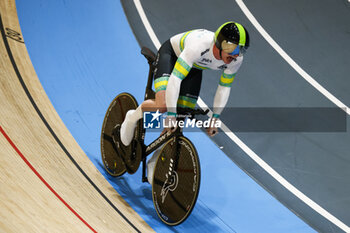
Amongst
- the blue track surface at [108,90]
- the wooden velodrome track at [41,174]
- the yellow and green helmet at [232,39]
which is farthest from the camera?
the blue track surface at [108,90]

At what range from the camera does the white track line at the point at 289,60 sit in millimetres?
6551

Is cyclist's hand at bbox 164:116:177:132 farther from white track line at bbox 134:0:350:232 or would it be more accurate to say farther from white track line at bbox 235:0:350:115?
white track line at bbox 235:0:350:115

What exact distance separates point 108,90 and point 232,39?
9.18 feet

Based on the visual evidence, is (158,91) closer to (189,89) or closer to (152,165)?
(189,89)

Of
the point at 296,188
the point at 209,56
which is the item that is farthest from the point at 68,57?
the point at 296,188

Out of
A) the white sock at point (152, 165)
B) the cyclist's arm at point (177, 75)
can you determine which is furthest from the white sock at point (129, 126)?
the cyclist's arm at point (177, 75)

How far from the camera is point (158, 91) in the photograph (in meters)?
4.23

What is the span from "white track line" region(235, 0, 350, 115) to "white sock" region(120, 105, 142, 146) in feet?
10.7

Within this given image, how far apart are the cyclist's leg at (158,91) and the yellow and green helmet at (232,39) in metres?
0.64

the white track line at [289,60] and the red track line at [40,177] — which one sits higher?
the red track line at [40,177]

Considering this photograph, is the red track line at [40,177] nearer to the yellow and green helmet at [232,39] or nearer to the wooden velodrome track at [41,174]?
the wooden velodrome track at [41,174]

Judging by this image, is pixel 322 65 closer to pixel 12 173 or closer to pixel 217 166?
pixel 217 166

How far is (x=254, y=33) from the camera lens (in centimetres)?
767

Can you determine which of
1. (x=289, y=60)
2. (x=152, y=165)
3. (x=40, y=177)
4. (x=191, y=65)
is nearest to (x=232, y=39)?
(x=191, y=65)
